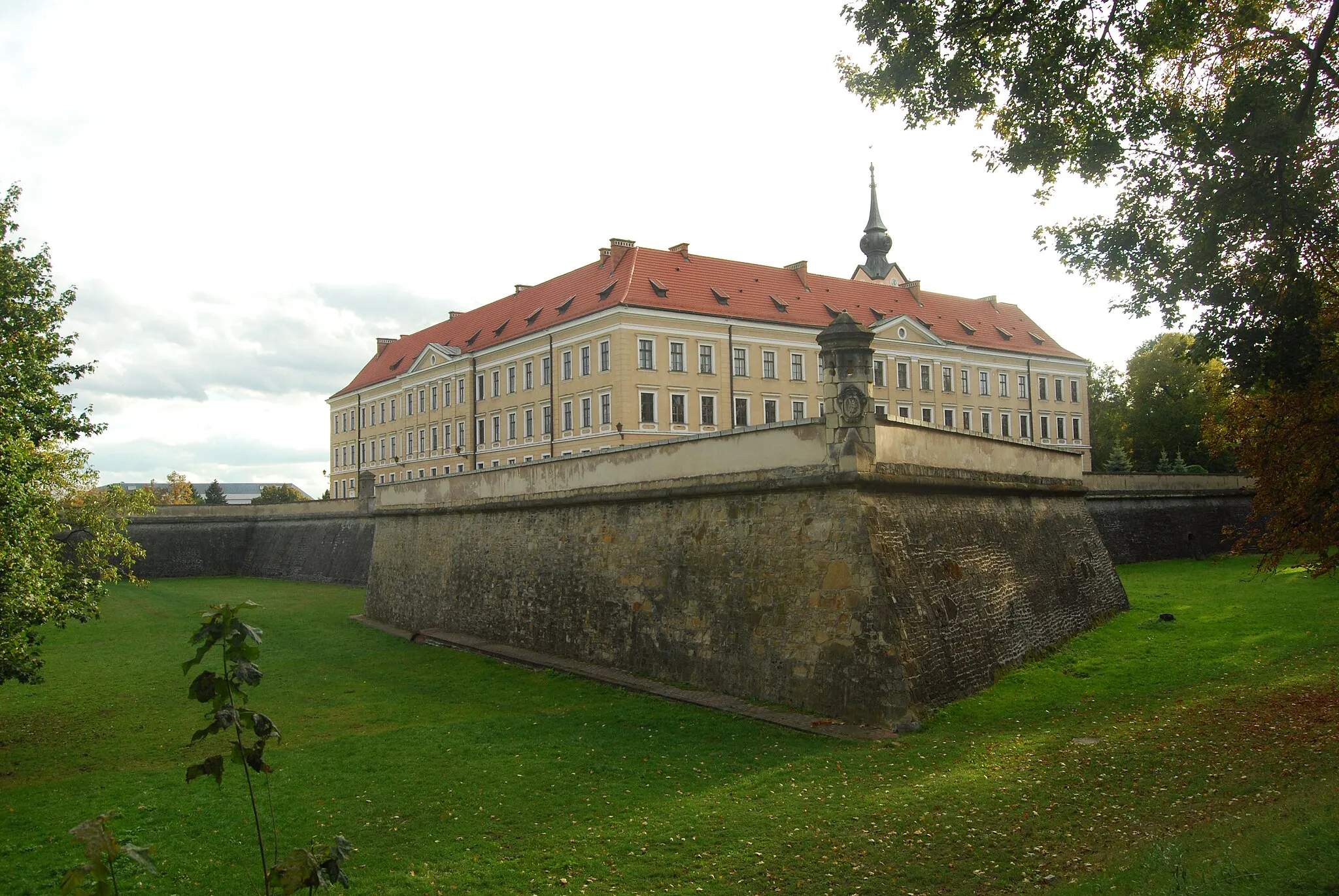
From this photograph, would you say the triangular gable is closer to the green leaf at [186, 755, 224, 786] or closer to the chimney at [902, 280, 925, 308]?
the chimney at [902, 280, 925, 308]

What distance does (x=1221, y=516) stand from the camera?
120ft

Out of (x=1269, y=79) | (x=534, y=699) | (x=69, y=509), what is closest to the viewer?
(x=1269, y=79)

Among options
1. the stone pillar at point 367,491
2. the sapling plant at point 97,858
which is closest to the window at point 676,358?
the stone pillar at point 367,491

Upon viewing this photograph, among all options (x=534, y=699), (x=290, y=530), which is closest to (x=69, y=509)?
(x=534, y=699)

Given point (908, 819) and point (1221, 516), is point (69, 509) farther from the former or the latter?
point (1221, 516)

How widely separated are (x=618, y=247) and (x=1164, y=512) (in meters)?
28.7

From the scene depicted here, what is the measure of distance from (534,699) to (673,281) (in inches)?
1303

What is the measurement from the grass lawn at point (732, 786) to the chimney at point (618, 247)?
33.6 meters

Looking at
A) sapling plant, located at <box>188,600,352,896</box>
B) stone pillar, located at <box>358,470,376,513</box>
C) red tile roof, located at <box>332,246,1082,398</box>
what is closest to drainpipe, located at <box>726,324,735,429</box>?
red tile roof, located at <box>332,246,1082,398</box>

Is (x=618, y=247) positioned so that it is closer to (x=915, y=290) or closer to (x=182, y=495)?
(x=915, y=290)

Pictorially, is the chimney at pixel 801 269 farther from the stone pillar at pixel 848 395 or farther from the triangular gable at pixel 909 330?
the stone pillar at pixel 848 395

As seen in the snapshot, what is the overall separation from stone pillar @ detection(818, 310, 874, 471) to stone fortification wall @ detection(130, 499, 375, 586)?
3281 centimetres

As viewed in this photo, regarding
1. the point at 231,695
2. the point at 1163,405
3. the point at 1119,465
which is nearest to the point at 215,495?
the point at 1119,465

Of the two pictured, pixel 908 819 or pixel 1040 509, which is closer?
pixel 908 819
